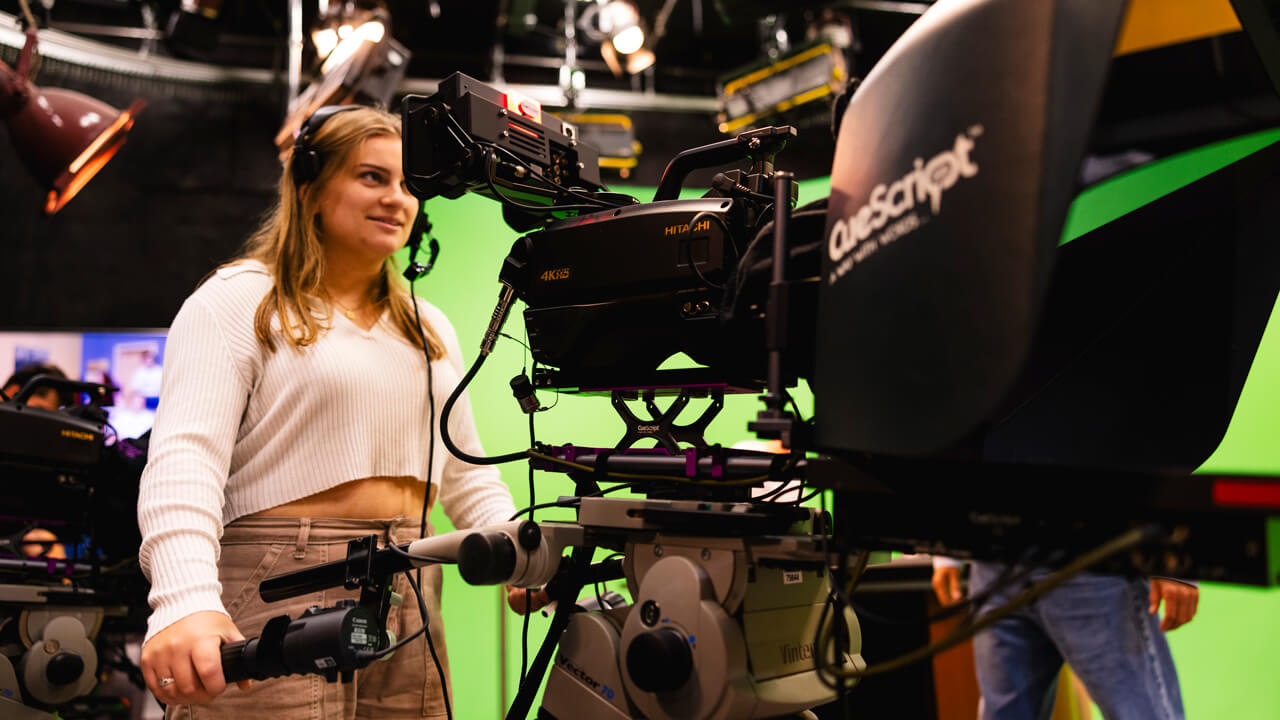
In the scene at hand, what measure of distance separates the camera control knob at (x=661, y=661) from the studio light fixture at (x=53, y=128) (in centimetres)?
323

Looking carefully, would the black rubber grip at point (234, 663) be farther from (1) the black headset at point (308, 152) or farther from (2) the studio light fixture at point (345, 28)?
(2) the studio light fixture at point (345, 28)

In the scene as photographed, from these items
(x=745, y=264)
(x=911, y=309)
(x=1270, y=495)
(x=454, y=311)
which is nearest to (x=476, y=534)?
(x=745, y=264)

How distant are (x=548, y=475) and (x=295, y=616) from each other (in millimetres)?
1899

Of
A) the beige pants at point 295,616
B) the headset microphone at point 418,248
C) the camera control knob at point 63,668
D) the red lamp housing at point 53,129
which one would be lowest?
the camera control knob at point 63,668

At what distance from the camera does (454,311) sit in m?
3.15

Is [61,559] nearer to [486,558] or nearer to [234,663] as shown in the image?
[234,663]

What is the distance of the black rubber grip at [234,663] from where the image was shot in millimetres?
877

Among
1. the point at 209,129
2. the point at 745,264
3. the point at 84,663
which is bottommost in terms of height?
the point at 84,663

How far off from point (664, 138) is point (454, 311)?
115 inches

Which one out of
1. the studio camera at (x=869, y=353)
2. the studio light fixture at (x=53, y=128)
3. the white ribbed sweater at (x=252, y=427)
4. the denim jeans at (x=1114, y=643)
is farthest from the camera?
the studio light fixture at (x=53, y=128)

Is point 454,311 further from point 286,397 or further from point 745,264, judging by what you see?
point 745,264

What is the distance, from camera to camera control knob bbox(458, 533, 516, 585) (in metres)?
0.81

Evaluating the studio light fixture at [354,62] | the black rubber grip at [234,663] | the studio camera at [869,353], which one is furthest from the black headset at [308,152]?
the studio light fixture at [354,62]

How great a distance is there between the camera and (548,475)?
9.97 feet
